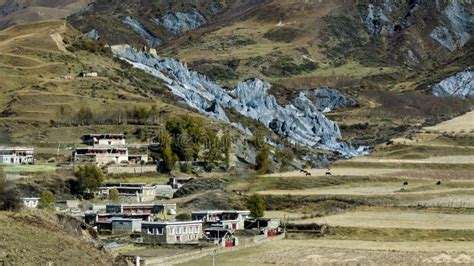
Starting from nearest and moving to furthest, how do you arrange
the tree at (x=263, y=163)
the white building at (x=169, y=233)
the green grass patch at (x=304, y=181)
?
the white building at (x=169, y=233)
the green grass patch at (x=304, y=181)
the tree at (x=263, y=163)

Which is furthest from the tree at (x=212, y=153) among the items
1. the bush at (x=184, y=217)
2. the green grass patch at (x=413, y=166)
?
the bush at (x=184, y=217)

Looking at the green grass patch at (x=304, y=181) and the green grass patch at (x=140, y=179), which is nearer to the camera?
the green grass patch at (x=304, y=181)

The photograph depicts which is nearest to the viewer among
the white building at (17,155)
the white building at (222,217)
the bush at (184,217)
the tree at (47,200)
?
the white building at (222,217)

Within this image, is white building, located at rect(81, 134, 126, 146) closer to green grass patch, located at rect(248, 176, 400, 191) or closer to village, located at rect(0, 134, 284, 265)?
village, located at rect(0, 134, 284, 265)

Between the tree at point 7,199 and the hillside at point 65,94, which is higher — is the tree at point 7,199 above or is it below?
below

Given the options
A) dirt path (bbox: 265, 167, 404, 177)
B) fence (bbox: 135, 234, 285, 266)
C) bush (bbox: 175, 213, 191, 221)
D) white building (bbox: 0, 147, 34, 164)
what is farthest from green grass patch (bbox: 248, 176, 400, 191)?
fence (bbox: 135, 234, 285, 266)

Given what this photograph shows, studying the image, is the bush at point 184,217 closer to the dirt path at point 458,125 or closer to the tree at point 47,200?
the tree at point 47,200

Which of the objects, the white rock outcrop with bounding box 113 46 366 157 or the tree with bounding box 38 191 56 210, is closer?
the tree with bounding box 38 191 56 210


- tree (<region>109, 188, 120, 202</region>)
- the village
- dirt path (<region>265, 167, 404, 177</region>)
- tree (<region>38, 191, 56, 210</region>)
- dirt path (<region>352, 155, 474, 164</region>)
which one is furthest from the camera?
dirt path (<region>352, 155, 474, 164</region>)

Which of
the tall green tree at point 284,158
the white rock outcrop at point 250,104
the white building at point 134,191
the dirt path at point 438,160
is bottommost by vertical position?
the white building at point 134,191

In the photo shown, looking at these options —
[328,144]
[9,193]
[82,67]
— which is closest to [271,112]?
[328,144]
